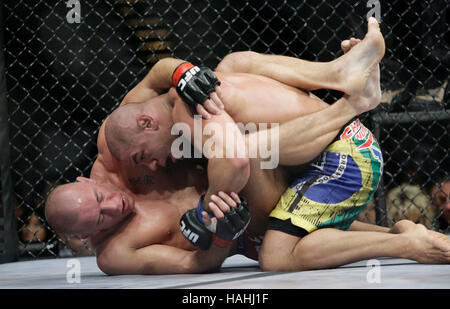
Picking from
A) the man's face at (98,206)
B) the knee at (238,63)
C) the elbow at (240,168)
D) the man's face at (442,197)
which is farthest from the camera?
the man's face at (442,197)

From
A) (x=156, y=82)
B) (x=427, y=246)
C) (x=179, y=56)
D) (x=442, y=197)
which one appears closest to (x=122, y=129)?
(x=156, y=82)

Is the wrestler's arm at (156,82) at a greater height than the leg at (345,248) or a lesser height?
greater

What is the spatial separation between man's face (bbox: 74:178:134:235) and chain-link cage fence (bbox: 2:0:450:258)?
0.95 meters

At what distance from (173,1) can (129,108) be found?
48.1 inches

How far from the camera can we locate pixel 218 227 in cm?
109

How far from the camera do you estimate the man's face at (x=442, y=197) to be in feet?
7.04

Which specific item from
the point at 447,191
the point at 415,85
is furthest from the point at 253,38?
the point at 447,191

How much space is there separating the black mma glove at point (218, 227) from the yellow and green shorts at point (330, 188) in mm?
130

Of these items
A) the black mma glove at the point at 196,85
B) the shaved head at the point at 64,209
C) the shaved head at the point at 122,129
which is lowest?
the shaved head at the point at 64,209

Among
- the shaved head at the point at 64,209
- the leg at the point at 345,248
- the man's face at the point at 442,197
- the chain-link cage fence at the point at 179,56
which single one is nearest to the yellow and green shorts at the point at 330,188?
the leg at the point at 345,248

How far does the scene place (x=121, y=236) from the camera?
122 cm

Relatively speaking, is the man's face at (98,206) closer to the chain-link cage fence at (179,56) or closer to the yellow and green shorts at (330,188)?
the yellow and green shorts at (330,188)

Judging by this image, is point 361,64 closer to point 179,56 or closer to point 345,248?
point 345,248
